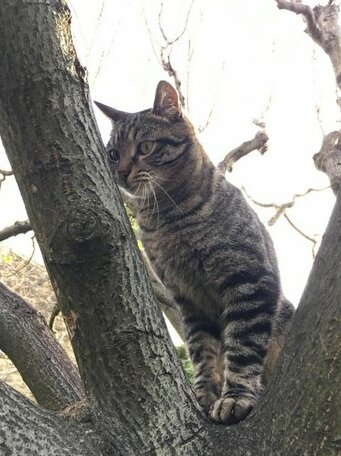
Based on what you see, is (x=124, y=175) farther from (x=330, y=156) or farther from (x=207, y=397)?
(x=330, y=156)

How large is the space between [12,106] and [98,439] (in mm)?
989

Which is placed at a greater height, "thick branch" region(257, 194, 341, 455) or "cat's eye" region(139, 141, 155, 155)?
"cat's eye" region(139, 141, 155, 155)

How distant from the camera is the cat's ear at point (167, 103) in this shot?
3377 mm

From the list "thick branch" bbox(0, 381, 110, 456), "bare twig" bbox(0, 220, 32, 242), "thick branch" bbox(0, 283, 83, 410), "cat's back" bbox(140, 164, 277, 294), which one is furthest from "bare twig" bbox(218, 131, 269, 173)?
"thick branch" bbox(0, 381, 110, 456)

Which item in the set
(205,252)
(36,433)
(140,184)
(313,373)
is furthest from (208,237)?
(36,433)

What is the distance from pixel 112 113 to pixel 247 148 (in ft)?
5.06

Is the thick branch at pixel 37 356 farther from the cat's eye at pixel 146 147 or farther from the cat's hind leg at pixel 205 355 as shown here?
the cat's eye at pixel 146 147

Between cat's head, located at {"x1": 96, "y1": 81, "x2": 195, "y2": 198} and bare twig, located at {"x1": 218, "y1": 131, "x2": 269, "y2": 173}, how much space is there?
127cm

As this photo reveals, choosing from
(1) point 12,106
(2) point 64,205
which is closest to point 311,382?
(2) point 64,205

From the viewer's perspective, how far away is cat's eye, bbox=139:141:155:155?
3.32 m

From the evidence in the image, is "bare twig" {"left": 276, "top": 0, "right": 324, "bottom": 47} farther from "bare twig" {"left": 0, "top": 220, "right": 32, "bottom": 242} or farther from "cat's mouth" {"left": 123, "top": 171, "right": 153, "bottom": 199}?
"bare twig" {"left": 0, "top": 220, "right": 32, "bottom": 242}

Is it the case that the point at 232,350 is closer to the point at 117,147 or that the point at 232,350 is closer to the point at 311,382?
the point at 311,382

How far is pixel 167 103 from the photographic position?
343 centimetres

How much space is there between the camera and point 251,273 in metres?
2.66
